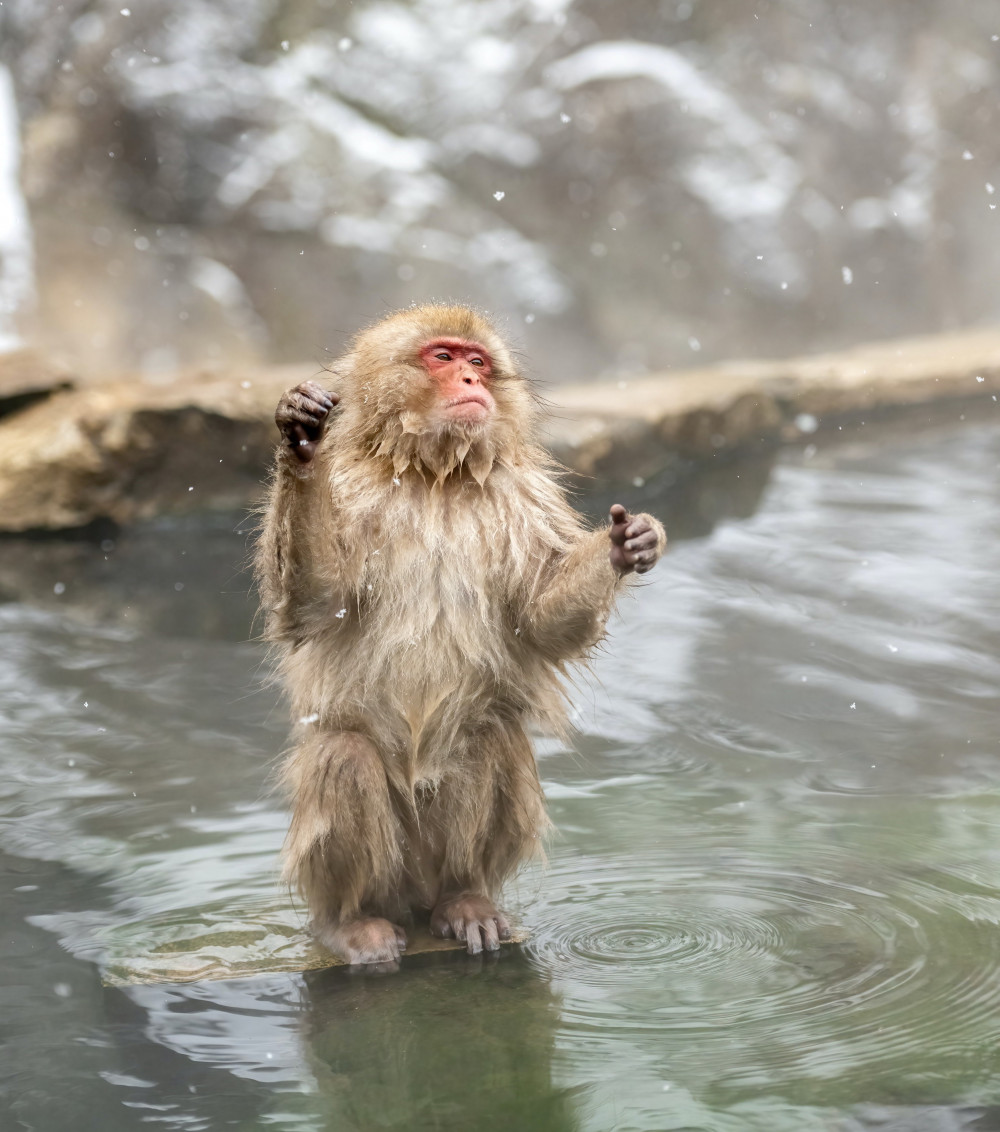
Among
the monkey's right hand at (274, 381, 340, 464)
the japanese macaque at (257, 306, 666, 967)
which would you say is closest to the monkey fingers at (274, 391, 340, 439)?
the monkey's right hand at (274, 381, 340, 464)

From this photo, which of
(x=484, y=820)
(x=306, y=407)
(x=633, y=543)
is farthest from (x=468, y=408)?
(x=484, y=820)

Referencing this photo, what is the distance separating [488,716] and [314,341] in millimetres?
9670

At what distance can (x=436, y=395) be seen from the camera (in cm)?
303

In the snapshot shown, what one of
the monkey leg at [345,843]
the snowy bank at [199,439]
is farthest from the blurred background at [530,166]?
the monkey leg at [345,843]

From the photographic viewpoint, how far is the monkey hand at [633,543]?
2.76 metres

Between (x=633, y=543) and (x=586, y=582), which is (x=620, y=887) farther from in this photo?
(x=633, y=543)

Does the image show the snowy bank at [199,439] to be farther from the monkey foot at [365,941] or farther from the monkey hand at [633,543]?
the monkey hand at [633,543]

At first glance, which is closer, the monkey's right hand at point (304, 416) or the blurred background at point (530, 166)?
the monkey's right hand at point (304, 416)

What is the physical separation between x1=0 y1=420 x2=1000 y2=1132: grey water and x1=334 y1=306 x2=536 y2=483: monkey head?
0.99 metres

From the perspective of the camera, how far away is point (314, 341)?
12.3 metres

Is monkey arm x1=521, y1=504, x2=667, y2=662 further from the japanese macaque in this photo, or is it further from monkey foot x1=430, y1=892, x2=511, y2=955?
monkey foot x1=430, y1=892, x2=511, y2=955

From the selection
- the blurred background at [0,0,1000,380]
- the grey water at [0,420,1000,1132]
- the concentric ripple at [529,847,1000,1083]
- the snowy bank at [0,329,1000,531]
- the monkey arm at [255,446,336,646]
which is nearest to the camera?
the grey water at [0,420,1000,1132]

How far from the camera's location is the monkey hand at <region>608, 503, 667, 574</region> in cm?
276

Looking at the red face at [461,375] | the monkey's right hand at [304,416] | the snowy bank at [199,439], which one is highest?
the snowy bank at [199,439]
